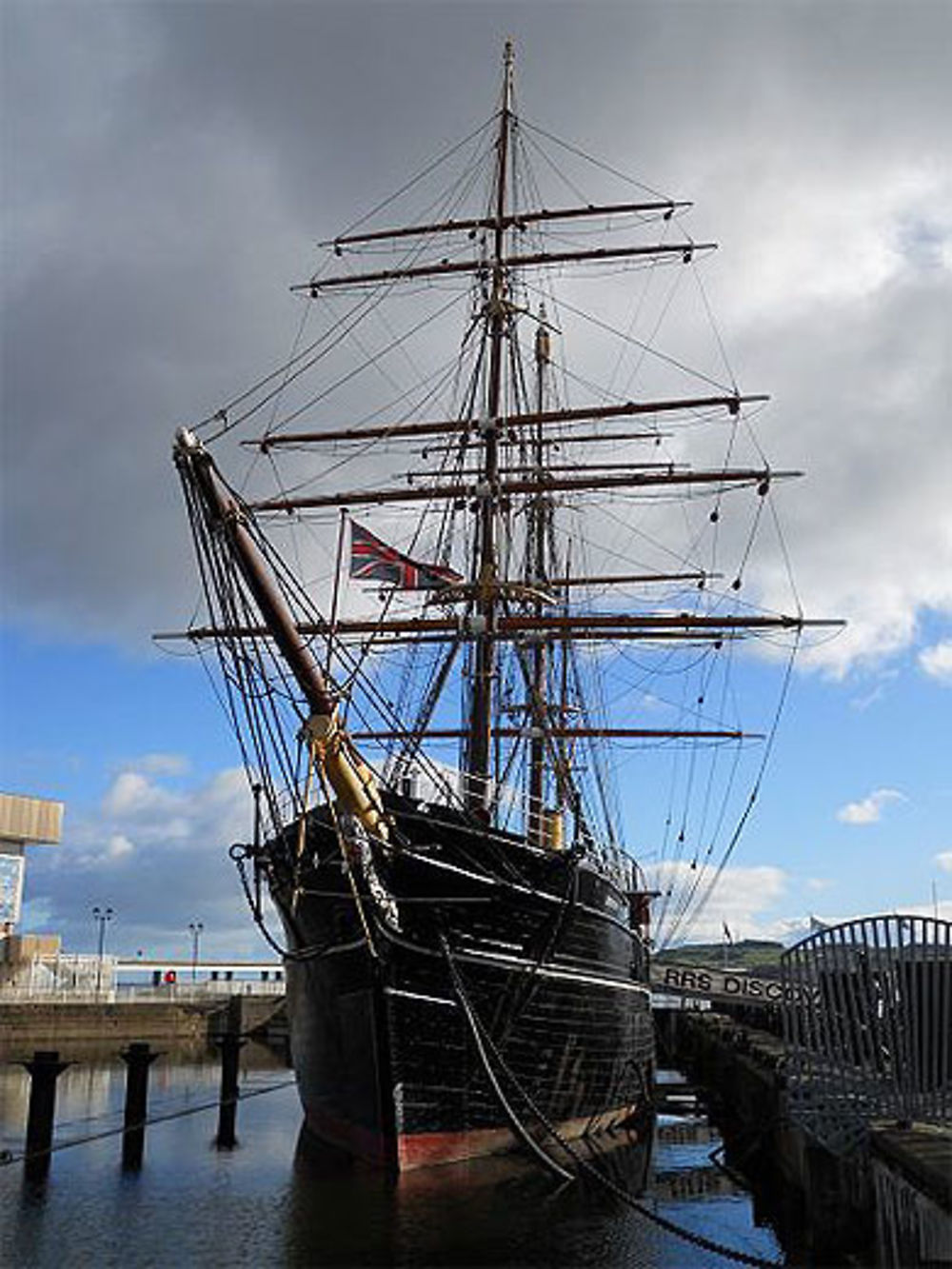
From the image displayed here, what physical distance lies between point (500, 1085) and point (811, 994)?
601cm

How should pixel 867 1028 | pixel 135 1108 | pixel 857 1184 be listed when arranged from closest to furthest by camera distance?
pixel 867 1028 → pixel 857 1184 → pixel 135 1108

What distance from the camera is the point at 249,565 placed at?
16203mm

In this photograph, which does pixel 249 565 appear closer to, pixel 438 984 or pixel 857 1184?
pixel 438 984

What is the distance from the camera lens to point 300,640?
16.9 metres

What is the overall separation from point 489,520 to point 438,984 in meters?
11.1

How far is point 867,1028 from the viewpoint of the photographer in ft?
42.6

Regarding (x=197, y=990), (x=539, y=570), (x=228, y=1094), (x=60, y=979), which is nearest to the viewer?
(x=228, y=1094)

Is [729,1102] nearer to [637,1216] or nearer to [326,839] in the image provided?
[637,1216]

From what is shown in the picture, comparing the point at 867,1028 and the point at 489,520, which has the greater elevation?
the point at 489,520

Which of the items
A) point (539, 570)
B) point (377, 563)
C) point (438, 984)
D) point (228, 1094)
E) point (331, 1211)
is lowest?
point (331, 1211)

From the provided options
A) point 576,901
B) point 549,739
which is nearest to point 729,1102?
point 549,739

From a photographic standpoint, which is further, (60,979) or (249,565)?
(60,979)

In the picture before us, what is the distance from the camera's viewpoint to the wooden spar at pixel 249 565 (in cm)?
1589

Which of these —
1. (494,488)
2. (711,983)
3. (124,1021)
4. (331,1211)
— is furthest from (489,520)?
(124,1021)
